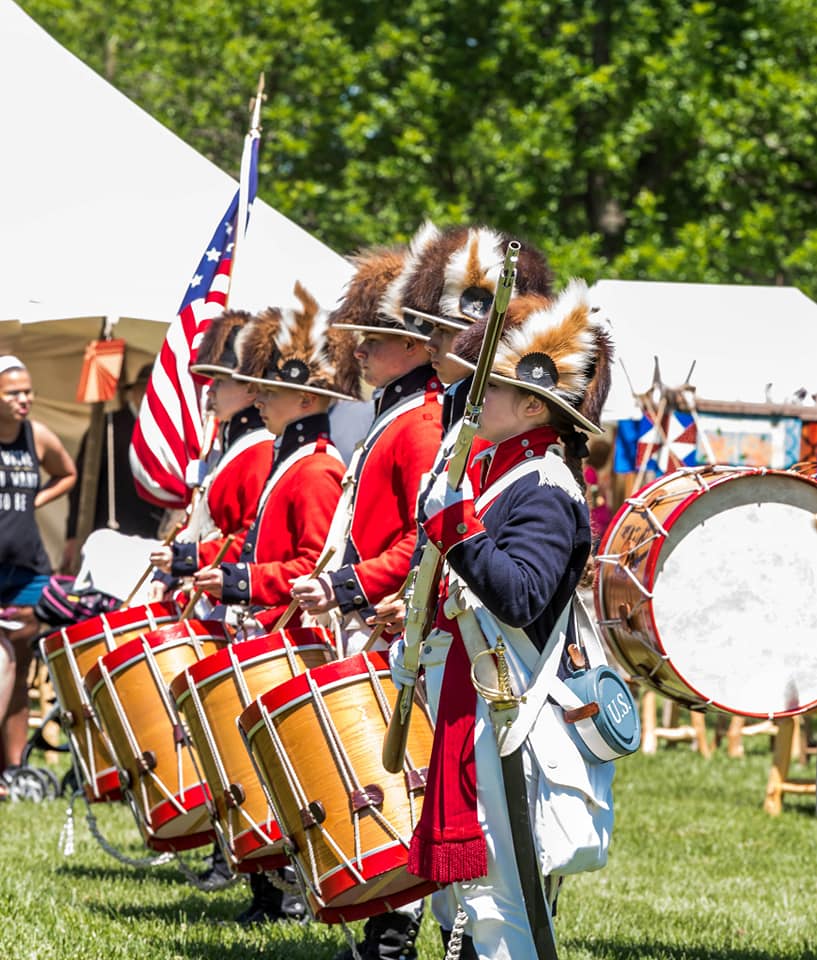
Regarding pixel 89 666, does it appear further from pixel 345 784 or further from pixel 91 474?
pixel 91 474

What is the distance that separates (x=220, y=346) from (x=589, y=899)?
8.24 ft

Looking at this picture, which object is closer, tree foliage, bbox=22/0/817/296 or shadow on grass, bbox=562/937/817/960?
shadow on grass, bbox=562/937/817/960

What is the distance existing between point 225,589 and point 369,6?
644 inches

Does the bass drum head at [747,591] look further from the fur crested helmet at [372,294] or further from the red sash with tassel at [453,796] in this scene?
the fur crested helmet at [372,294]

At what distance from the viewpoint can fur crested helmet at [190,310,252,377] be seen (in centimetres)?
640

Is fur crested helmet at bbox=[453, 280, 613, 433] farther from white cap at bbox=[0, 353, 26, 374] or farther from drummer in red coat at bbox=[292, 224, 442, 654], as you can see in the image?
white cap at bbox=[0, 353, 26, 374]

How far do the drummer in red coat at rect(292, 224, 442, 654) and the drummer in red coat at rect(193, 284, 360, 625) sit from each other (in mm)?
296

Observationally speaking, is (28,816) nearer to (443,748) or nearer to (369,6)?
(443,748)

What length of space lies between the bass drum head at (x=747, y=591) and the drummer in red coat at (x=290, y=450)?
4.61 ft

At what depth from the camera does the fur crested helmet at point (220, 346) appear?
252 inches

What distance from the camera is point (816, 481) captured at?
177 inches

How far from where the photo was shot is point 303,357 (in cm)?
582

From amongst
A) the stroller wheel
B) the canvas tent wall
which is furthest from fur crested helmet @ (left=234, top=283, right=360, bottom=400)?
the stroller wheel

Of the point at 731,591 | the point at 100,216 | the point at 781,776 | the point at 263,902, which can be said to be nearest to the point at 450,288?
the point at 731,591
